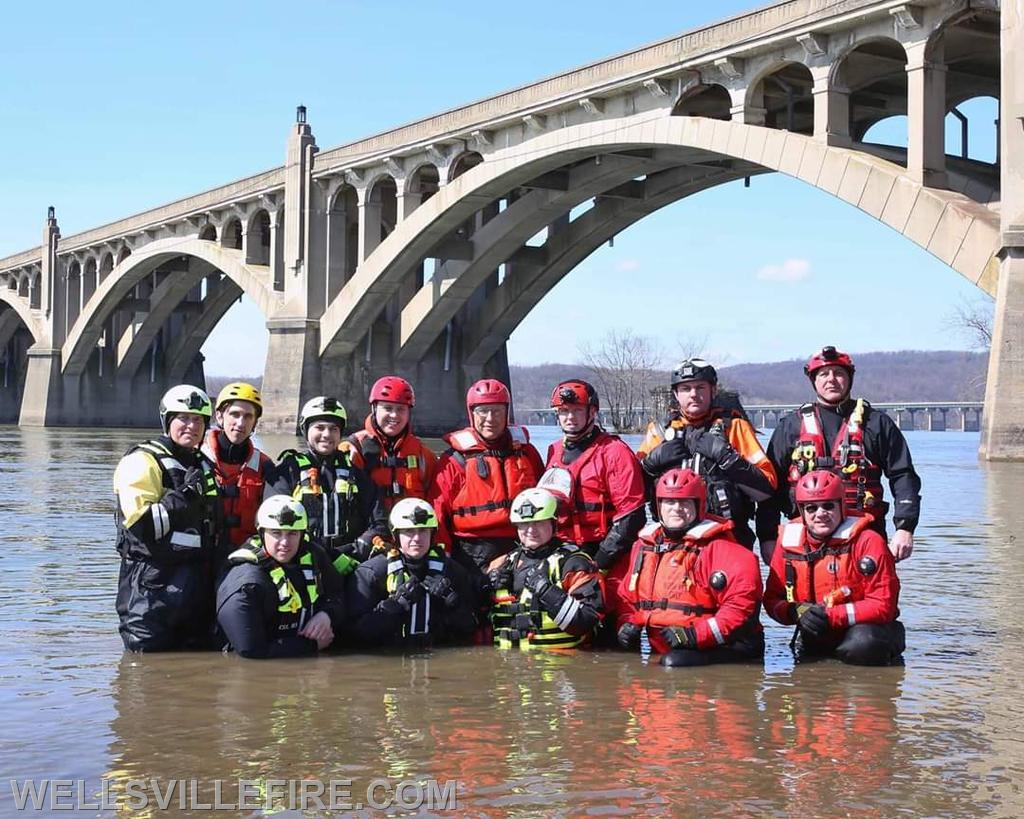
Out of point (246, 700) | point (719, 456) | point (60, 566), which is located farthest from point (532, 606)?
point (60, 566)

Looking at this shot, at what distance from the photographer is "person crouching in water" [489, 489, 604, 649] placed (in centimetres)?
698

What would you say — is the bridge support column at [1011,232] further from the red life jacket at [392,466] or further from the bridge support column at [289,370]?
the bridge support column at [289,370]

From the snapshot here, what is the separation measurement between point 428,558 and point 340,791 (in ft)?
8.65

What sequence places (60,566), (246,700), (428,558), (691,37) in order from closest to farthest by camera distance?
1. (246,700)
2. (428,558)
3. (60,566)
4. (691,37)

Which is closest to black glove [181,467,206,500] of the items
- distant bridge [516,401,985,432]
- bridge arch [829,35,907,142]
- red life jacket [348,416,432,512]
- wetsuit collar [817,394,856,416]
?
red life jacket [348,416,432,512]

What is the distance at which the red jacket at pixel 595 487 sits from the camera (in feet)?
23.6

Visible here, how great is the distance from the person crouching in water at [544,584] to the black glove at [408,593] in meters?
0.40

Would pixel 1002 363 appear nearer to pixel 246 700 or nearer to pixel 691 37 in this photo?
pixel 691 37

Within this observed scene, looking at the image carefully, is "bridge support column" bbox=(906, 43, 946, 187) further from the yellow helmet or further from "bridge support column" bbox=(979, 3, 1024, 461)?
the yellow helmet

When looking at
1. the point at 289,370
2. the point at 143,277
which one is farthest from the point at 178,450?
the point at 143,277

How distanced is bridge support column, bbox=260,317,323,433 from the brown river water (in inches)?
1322

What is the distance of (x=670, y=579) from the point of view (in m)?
6.85

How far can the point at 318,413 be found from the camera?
24.4ft

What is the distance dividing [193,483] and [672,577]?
97.0 inches
